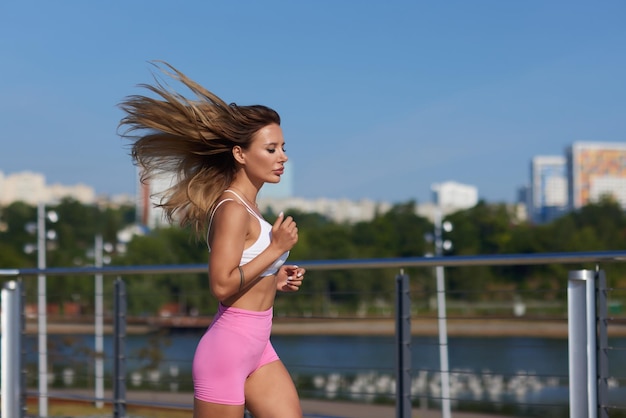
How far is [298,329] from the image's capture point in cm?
9319

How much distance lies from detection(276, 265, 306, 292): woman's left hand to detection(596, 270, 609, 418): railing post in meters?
1.24

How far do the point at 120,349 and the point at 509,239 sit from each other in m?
91.3

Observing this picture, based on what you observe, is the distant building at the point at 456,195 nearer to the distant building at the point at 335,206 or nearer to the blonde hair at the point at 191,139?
the distant building at the point at 335,206

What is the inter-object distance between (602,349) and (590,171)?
17155cm

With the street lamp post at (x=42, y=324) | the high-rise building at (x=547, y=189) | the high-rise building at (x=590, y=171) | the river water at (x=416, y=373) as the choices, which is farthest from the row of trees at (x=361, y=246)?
the high-rise building at (x=547, y=189)

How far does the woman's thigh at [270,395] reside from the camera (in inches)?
135

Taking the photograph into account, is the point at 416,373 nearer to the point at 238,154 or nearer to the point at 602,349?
the point at 602,349

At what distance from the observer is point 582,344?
4.07 m

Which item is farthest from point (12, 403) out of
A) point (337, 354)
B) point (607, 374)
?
point (337, 354)

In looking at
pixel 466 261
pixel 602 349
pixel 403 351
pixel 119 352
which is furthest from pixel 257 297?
pixel 119 352

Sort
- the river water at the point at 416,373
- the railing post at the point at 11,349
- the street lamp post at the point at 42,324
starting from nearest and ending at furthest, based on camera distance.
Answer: the railing post at the point at 11,349 < the street lamp post at the point at 42,324 < the river water at the point at 416,373

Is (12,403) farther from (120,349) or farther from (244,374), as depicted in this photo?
(244,374)

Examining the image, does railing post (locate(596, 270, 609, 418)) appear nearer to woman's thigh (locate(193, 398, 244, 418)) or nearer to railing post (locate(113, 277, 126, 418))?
woman's thigh (locate(193, 398, 244, 418))

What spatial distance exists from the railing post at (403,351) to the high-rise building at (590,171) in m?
163
